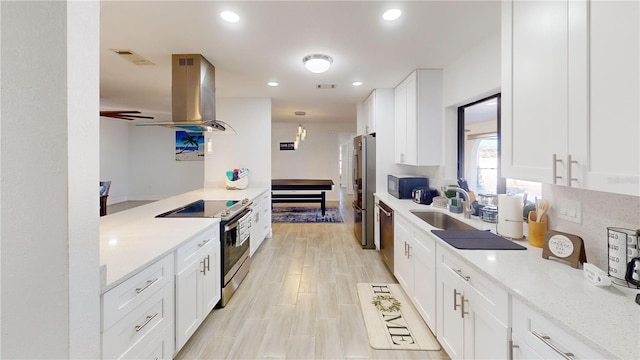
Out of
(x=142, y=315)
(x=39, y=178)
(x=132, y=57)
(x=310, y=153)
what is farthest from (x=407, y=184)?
(x=310, y=153)

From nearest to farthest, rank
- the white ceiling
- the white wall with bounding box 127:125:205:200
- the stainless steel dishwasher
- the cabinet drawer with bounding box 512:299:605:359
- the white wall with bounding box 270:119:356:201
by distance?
the cabinet drawer with bounding box 512:299:605:359
the white ceiling
the stainless steel dishwasher
the white wall with bounding box 127:125:205:200
the white wall with bounding box 270:119:356:201

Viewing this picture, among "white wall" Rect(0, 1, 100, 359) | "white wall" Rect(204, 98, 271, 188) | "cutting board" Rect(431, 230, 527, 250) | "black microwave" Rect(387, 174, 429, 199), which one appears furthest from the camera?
"white wall" Rect(204, 98, 271, 188)

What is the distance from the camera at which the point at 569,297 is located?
106 cm

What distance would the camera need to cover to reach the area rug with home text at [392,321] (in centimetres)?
207

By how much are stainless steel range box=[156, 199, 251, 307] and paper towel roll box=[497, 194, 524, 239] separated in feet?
7.38

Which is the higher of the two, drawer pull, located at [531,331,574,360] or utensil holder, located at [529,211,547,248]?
utensil holder, located at [529,211,547,248]

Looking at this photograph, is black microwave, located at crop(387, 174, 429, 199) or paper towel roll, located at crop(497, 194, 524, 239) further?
black microwave, located at crop(387, 174, 429, 199)

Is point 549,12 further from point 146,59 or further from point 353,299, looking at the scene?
point 146,59

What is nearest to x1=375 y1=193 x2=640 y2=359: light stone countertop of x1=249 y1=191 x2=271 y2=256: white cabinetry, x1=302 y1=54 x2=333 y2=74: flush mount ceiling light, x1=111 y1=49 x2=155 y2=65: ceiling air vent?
x1=302 y1=54 x2=333 y2=74: flush mount ceiling light

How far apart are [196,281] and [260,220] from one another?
2.20 metres

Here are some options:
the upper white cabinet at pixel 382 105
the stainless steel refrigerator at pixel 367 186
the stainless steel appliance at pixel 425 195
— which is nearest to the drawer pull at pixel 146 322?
the stainless steel appliance at pixel 425 195

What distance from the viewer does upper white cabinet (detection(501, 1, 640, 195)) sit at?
3.12 ft

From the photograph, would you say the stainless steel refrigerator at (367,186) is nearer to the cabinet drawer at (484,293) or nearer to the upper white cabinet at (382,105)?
the upper white cabinet at (382,105)

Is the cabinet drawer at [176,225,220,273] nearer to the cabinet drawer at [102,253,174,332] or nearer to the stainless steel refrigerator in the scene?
the cabinet drawer at [102,253,174,332]
